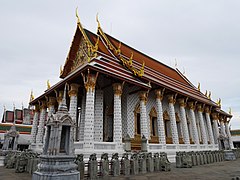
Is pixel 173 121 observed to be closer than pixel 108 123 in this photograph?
No

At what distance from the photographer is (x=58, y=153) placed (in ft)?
15.3

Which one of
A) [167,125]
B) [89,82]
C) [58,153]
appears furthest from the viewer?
[167,125]

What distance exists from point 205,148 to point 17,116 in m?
24.7

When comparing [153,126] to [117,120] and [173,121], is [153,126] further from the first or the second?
[117,120]

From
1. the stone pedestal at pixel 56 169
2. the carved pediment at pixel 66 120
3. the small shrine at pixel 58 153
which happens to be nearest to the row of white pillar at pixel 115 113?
the carved pediment at pixel 66 120

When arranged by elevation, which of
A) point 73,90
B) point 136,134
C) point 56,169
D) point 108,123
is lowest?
point 56,169

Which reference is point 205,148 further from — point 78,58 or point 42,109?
point 42,109

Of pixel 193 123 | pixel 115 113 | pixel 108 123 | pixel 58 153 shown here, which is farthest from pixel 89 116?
pixel 193 123

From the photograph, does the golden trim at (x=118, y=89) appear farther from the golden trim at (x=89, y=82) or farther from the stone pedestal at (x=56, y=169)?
the stone pedestal at (x=56, y=169)

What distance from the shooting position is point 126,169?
6.84m

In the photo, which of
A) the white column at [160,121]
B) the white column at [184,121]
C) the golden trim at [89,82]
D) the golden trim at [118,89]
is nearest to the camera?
the golden trim at [89,82]

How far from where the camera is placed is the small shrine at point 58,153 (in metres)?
4.32

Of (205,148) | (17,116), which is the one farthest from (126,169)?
(17,116)

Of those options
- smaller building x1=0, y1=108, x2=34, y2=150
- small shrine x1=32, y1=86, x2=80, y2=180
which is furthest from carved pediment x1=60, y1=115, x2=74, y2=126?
smaller building x1=0, y1=108, x2=34, y2=150
